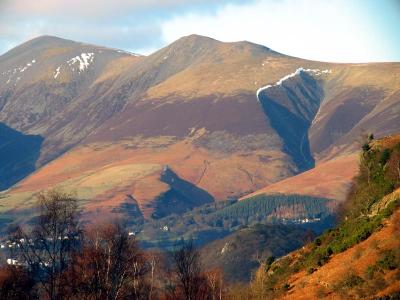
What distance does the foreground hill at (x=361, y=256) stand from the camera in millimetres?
46250

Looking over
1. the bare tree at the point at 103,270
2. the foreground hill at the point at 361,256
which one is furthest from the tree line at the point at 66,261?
the foreground hill at the point at 361,256

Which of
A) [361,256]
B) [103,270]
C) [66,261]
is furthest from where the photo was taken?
[103,270]

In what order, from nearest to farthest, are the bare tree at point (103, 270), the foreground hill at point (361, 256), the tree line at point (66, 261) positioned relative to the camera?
the foreground hill at point (361, 256) < the tree line at point (66, 261) < the bare tree at point (103, 270)

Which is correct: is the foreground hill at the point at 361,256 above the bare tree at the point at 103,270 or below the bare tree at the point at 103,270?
above

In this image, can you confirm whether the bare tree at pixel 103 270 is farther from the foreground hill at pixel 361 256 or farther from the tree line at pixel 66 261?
the foreground hill at pixel 361 256

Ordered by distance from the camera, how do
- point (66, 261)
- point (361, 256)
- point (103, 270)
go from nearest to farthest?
point (361, 256) → point (66, 261) → point (103, 270)

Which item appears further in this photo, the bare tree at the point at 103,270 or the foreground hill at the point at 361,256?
the bare tree at the point at 103,270

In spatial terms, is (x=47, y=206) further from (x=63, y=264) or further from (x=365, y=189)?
(x=365, y=189)

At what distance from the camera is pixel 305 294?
50562mm

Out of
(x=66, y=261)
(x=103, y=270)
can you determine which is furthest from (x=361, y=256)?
(x=103, y=270)

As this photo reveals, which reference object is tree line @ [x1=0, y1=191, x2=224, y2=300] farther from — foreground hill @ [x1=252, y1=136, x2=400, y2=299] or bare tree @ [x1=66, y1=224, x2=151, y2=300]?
foreground hill @ [x1=252, y1=136, x2=400, y2=299]

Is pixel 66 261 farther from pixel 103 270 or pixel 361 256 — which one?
pixel 361 256

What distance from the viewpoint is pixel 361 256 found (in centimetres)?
5038

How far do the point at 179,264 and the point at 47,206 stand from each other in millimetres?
16249
